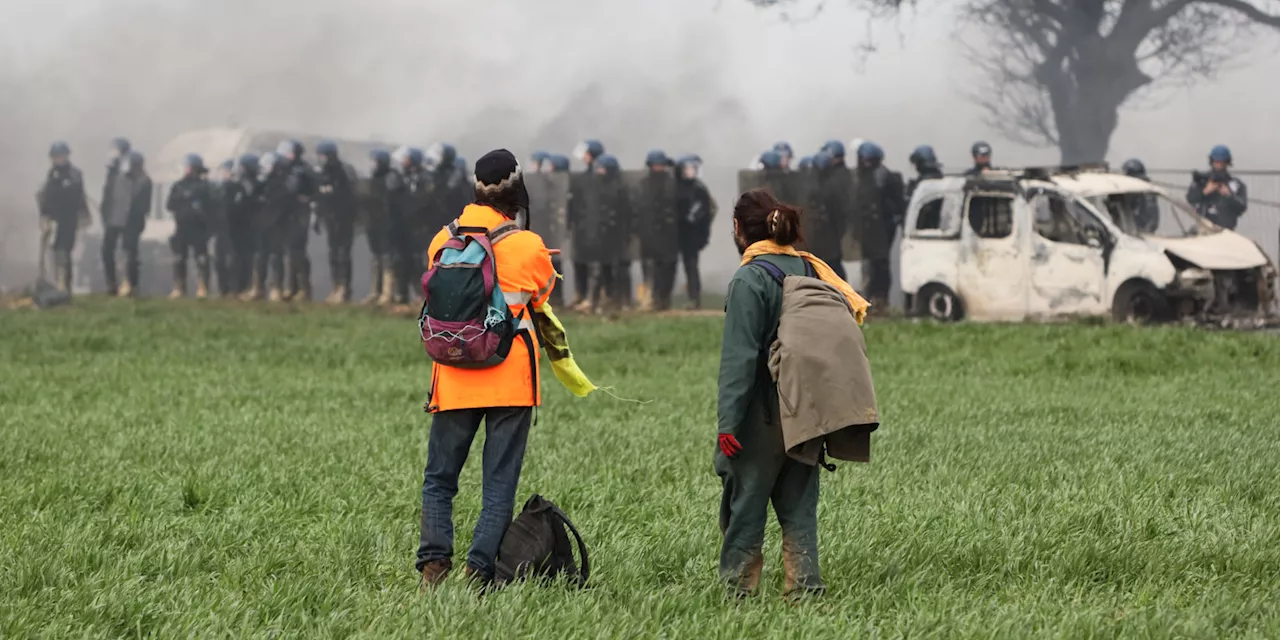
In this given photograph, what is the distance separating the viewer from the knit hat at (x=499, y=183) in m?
5.67

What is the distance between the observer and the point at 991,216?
795 inches

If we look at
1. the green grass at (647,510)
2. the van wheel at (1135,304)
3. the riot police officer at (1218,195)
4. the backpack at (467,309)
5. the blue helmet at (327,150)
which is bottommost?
the green grass at (647,510)

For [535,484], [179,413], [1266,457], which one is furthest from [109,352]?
[1266,457]

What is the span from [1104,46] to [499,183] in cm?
3116

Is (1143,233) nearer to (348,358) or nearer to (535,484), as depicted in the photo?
(348,358)

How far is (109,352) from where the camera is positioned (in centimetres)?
1791

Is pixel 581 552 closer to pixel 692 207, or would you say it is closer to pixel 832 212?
pixel 832 212

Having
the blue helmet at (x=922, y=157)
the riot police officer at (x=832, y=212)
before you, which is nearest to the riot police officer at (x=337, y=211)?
the riot police officer at (x=832, y=212)

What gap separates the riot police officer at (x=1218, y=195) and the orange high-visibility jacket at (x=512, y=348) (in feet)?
59.1

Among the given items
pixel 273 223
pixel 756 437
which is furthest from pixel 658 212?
pixel 756 437

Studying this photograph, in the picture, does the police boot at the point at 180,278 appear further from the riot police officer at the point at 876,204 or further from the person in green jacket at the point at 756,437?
the person in green jacket at the point at 756,437

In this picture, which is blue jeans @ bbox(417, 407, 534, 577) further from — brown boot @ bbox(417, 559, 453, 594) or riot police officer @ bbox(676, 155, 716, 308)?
riot police officer @ bbox(676, 155, 716, 308)

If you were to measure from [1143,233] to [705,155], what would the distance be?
26.0m

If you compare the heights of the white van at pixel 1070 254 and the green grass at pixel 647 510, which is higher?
the white van at pixel 1070 254
